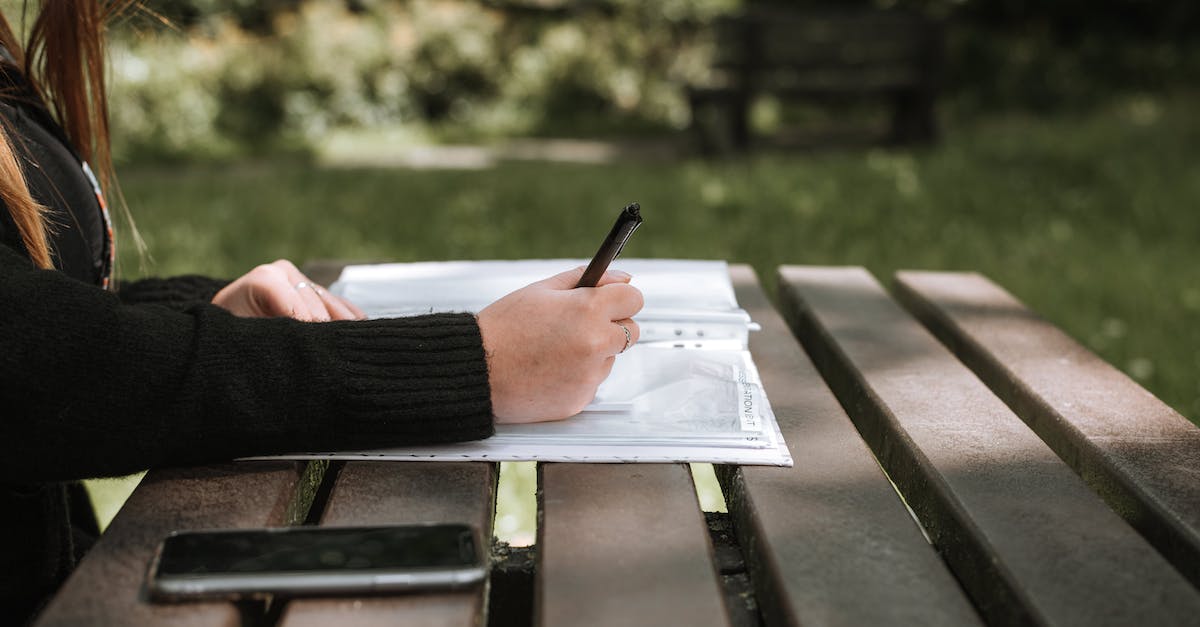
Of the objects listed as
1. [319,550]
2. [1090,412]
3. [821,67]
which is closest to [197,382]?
[319,550]

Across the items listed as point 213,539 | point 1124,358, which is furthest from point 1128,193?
point 213,539

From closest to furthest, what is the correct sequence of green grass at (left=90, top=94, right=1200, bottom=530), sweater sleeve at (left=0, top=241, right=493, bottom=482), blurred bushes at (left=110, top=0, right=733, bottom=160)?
sweater sleeve at (left=0, top=241, right=493, bottom=482) < green grass at (left=90, top=94, right=1200, bottom=530) < blurred bushes at (left=110, top=0, right=733, bottom=160)

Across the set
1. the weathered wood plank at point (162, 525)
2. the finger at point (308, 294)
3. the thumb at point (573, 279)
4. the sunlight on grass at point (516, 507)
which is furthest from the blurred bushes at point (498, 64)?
the weathered wood plank at point (162, 525)

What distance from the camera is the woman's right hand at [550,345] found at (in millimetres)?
1078

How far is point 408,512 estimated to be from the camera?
0.94 metres

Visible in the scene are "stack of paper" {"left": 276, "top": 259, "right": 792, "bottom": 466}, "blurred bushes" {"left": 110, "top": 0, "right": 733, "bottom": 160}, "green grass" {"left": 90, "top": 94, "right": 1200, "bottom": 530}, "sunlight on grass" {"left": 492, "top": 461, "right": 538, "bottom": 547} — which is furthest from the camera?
"blurred bushes" {"left": 110, "top": 0, "right": 733, "bottom": 160}

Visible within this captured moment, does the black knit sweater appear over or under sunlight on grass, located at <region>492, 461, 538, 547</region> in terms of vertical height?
over

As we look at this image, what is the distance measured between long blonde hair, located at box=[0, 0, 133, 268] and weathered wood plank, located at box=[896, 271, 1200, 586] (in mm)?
1123

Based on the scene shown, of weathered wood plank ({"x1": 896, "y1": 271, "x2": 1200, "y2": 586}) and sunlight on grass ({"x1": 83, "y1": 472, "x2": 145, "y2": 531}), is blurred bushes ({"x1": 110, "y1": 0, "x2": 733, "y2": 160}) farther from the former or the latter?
weathered wood plank ({"x1": 896, "y1": 271, "x2": 1200, "y2": 586})

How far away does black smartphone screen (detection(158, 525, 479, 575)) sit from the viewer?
816 millimetres

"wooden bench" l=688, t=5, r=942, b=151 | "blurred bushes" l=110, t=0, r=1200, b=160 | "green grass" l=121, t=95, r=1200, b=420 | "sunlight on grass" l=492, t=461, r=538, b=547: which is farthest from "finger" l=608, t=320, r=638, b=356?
"blurred bushes" l=110, t=0, r=1200, b=160

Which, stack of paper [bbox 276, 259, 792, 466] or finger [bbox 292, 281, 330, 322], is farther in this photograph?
finger [bbox 292, 281, 330, 322]

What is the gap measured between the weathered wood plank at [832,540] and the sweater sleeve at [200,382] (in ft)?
0.95

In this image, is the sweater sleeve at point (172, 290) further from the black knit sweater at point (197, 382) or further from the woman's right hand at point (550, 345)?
the woman's right hand at point (550, 345)
